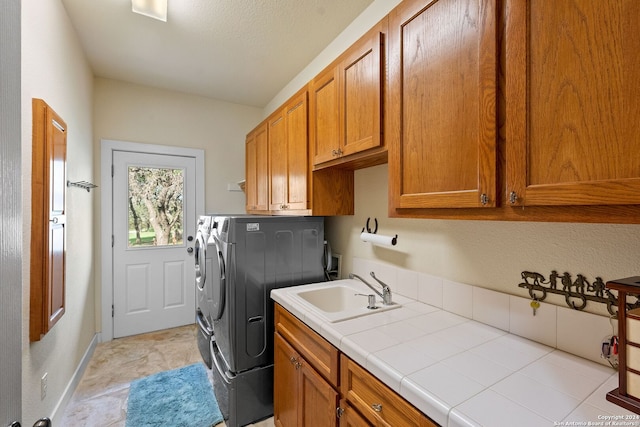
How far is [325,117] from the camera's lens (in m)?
1.77

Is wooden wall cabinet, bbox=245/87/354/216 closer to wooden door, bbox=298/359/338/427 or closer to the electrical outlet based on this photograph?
wooden door, bbox=298/359/338/427

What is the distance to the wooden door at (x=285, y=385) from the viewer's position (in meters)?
1.51

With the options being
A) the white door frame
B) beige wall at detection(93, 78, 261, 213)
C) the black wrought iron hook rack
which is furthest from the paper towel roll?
the white door frame

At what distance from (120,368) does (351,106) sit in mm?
2832

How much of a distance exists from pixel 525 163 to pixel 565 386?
650 mm

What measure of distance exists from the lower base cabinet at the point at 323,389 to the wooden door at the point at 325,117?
0.96 meters

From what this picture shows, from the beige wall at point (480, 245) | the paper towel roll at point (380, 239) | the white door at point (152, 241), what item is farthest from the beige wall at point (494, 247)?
the white door at point (152, 241)

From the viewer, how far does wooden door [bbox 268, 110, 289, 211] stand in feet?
7.55

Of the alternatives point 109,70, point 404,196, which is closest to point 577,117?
point 404,196

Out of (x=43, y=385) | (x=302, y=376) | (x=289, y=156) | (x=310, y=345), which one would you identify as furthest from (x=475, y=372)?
(x=43, y=385)

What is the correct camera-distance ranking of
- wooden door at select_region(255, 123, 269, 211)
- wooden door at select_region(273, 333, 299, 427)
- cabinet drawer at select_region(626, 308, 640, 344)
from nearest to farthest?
1. cabinet drawer at select_region(626, 308, 640, 344)
2. wooden door at select_region(273, 333, 299, 427)
3. wooden door at select_region(255, 123, 269, 211)

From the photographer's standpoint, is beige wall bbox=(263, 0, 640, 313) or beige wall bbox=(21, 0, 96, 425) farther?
beige wall bbox=(21, 0, 96, 425)

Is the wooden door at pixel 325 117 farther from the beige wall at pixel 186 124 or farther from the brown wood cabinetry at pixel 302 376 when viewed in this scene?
the beige wall at pixel 186 124

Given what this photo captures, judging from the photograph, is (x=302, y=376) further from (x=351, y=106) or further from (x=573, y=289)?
(x=351, y=106)
